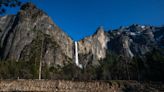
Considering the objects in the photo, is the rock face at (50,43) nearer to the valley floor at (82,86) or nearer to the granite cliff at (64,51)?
the granite cliff at (64,51)

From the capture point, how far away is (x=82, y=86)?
22594mm

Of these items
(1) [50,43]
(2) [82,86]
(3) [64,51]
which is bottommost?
(2) [82,86]

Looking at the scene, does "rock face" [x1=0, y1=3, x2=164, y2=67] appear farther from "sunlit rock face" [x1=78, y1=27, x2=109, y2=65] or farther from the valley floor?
the valley floor

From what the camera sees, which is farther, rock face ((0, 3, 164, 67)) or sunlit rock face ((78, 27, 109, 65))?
sunlit rock face ((78, 27, 109, 65))

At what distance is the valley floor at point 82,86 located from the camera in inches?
872

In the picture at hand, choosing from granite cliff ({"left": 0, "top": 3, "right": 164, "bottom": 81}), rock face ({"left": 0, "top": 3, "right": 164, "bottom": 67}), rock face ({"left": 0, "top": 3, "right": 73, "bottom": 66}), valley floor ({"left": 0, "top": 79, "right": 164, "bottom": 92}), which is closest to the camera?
valley floor ({"left": 0, "top": 79, "right": 164, "bottom": 92})

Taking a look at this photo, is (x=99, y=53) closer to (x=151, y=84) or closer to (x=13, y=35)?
(x=13, y=35)

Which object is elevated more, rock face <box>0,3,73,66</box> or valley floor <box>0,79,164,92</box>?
rock face <box>0,3,73,66</box>

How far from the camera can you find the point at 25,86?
72.8 ft

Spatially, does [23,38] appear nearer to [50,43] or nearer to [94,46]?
[94,46]

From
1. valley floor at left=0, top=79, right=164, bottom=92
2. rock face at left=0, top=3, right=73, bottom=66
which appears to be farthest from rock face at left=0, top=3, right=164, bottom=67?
valley floor at left=0, top=79, right=164, bottom=92

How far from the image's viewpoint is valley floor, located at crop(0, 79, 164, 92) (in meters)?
22.1

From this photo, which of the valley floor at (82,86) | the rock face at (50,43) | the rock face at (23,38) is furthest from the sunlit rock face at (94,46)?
the valley floor at (82,86)

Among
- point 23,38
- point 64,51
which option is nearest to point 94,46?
point 64,51
